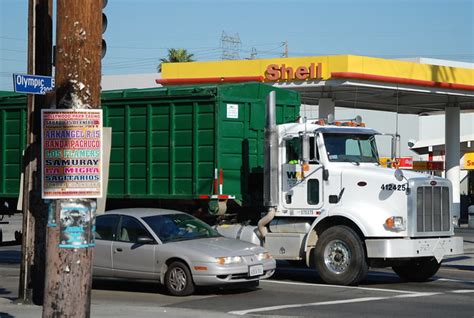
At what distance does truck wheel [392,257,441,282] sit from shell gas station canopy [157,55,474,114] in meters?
15.0

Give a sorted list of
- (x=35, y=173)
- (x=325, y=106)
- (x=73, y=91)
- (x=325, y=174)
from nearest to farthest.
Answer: (x=73, y=91), (x=35, y=173), (x=325, y=174), (x=325, y=106)

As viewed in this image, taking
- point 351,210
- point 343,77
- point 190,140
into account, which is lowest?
point 351,210

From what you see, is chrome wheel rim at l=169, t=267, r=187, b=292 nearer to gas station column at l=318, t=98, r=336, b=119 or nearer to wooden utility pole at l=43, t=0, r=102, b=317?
wooden utility pole at l=43, t=0, r=102, b=317

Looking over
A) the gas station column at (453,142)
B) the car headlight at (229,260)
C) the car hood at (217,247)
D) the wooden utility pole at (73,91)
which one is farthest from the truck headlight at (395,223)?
the gas station column at (453,142)

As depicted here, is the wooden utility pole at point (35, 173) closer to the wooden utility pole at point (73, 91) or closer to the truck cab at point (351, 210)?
the truck cab at point (351, 210)

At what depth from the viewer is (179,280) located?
14.6m

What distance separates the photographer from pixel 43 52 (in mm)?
13273

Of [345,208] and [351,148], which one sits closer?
[345,208]

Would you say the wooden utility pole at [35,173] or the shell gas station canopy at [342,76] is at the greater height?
the shell gas station canopy at [342,76]

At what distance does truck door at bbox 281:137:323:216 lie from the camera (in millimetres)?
16531

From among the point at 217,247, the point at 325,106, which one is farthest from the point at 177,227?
the point at 325,106

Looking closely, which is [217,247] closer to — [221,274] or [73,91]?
[221,274]

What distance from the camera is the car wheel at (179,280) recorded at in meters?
14.5

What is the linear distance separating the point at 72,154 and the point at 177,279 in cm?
748
